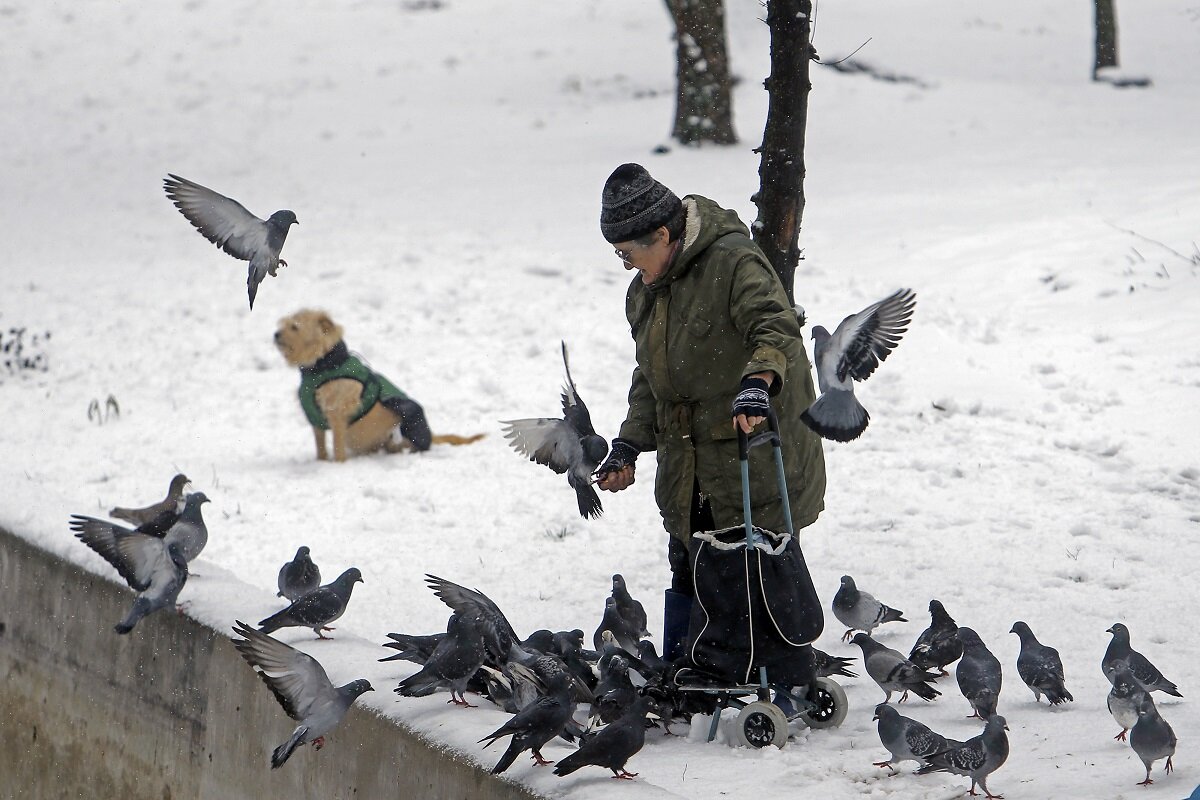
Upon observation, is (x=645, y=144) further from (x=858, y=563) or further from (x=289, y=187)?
(x=858, y=563)

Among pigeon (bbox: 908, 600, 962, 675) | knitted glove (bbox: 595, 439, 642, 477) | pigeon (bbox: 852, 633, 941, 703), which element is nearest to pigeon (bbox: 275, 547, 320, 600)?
knitted glove (bbox: 595, 439, 642, 477)

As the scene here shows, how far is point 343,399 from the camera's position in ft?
27.9

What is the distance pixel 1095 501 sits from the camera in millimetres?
7066

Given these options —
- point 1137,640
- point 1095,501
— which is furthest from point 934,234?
point 1137,640

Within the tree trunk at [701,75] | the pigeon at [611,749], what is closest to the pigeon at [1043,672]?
the pigeon at [611,749]

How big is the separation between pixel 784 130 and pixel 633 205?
236 centimetres

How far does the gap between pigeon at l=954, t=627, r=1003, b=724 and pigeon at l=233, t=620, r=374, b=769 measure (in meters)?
2.03

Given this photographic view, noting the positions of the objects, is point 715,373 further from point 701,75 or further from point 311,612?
point 701,75

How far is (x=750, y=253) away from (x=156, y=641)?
112 inches

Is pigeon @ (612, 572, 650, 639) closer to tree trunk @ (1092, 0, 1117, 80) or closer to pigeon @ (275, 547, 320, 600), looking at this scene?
pigeon @ (275, 547, 320, 600)

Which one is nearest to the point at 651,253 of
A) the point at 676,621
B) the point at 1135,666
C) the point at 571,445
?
the point at 571,445

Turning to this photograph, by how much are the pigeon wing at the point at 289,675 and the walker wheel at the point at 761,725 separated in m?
1.32

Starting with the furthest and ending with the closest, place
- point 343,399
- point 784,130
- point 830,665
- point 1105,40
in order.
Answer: point 1105,40, point 343,399, point 784,130, point 830,665

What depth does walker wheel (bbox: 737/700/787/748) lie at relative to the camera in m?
4.11
